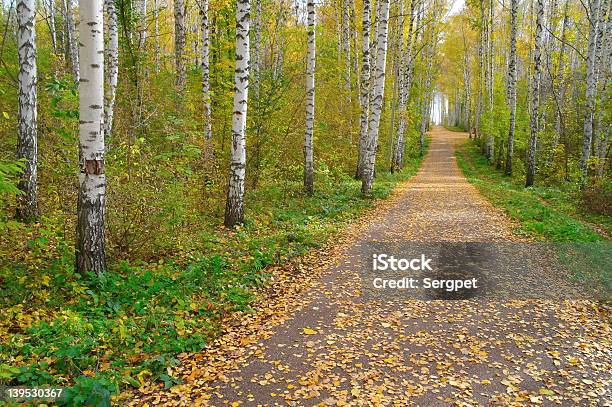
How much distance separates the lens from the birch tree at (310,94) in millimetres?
13056

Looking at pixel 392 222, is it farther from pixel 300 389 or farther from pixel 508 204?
pixel 300 389

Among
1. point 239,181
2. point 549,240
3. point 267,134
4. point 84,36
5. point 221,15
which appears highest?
point 221,15

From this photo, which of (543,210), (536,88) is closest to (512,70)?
(536,88)

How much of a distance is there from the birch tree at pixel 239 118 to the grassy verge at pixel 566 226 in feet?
22.0

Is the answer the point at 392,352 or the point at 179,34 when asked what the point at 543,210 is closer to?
the point at 392,352

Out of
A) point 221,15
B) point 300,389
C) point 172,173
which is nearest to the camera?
point 300,389

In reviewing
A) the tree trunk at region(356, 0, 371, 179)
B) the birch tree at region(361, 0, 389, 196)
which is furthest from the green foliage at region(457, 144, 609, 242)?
the tree trunk at region(356, 0, 371, 179)

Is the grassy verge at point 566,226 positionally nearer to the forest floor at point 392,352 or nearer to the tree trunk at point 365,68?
the forest floor at point 392,352

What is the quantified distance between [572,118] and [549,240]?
1769 cm

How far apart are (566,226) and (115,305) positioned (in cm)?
1003

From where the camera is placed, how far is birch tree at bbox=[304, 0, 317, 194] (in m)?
13.1

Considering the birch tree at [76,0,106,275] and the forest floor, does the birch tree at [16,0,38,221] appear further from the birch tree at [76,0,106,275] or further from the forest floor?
the forest floor

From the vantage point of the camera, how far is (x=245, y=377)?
474 cm

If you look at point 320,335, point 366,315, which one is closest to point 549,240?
point 366,315
